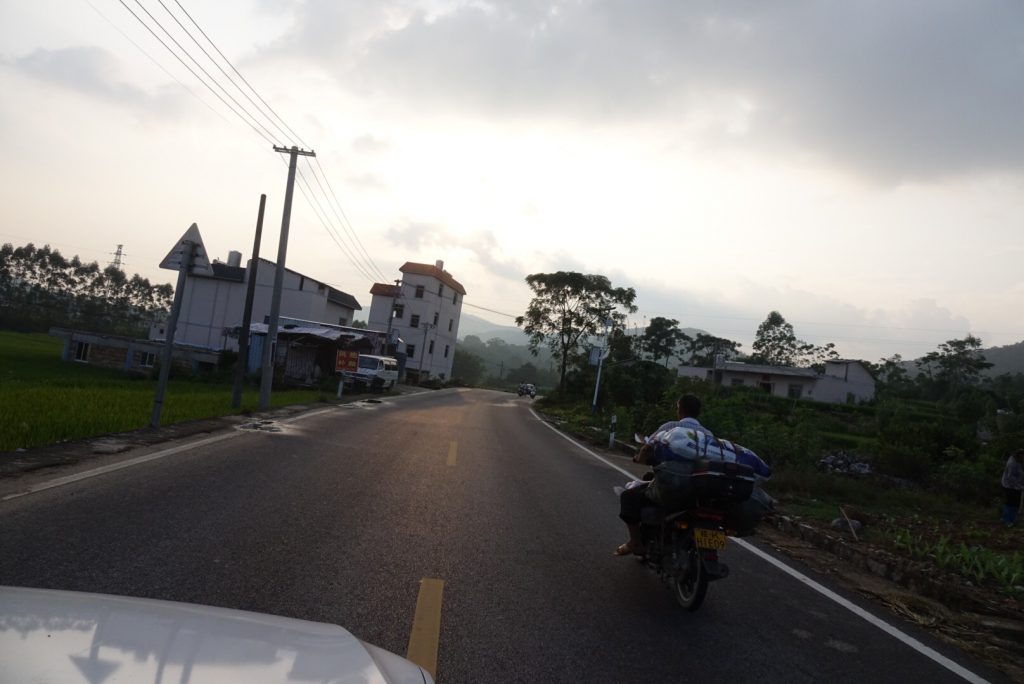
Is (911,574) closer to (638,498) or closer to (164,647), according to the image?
(638,498)

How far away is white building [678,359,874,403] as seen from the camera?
63.7 m

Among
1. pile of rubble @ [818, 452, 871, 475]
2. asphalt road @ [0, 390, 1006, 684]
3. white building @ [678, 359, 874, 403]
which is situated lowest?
asphalt road @ [0, 390, 1006, 684]

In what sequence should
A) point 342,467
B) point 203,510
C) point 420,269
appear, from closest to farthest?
1. point 203,510
2. point 342,467
3. point 420,269

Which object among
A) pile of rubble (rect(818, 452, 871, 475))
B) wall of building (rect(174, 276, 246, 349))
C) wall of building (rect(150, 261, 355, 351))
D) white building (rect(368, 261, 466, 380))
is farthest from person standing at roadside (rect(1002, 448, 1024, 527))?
white building (rect(368, 261, 466, 380))

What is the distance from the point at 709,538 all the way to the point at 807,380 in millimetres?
63624

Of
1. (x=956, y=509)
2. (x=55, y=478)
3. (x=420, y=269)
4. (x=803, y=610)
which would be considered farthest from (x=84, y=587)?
(x=420, y=269)

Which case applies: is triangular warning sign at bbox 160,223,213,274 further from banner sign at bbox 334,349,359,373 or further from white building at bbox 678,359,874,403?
white building at bbox 678,359,874,403

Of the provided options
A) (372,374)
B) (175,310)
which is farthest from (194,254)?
(372,374)

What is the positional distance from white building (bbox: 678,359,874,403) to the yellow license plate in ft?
183

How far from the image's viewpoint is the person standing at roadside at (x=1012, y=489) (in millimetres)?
13812

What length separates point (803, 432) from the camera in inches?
690

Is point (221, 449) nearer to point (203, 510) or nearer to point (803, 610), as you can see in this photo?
point (203, 510)

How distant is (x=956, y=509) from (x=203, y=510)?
1490 cm

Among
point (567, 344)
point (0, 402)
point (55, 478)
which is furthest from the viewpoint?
point (567, 344)
